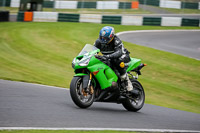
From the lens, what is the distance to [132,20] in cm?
2766

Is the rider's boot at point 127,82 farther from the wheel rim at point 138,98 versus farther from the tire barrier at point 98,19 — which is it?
the tire barrier at point 98,19

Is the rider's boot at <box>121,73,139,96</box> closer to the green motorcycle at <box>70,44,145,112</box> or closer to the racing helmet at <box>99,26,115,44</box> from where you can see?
the green motorcycle at <box>70,44,145,112</box>

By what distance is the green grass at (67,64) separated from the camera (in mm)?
11117

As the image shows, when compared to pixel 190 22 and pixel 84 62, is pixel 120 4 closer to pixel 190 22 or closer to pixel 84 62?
pixel 190 22

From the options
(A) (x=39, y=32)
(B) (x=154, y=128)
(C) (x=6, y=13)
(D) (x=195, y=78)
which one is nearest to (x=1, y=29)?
(A) (x=39, y=32)

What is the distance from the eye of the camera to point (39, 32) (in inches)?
854

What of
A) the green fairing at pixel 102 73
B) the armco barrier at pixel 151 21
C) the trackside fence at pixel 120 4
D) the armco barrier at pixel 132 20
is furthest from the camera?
the trackside fence at pixel 120 4

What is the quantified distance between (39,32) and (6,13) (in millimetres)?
6276

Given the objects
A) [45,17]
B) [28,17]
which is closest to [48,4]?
[45,17]

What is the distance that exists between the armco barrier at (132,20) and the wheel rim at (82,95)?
21104 mm

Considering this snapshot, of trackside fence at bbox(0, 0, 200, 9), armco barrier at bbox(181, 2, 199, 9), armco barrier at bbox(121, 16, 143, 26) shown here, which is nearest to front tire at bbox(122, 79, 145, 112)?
armco barrier at bbox(121, 16, 143, 26)

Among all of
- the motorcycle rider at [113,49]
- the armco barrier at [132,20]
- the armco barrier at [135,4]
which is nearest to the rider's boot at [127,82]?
the motorcycle rider at [113,49]

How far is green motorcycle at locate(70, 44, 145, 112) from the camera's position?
266 inches

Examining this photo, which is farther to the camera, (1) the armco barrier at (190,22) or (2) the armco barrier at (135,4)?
(2) the armco barrier at (135,4)
